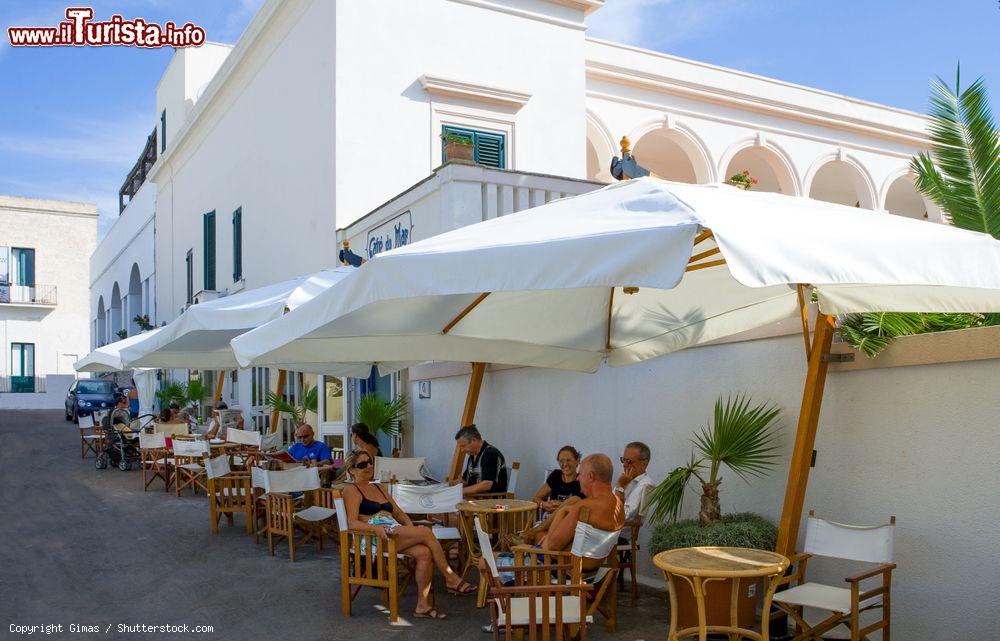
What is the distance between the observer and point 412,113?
1364 centimetres

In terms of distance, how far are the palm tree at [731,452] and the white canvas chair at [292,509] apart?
332cm

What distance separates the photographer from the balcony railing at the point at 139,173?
3227 centimetres

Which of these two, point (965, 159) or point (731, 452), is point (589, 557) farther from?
point (965, 159)

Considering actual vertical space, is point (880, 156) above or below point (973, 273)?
above

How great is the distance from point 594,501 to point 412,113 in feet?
30.0

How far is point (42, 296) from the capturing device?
4078 centimetres

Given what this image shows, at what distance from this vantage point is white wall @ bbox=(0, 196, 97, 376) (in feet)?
131

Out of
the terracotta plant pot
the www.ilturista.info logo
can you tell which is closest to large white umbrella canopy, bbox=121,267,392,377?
the terracotta plant pot

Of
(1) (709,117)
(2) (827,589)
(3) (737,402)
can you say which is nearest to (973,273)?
(2) (827,589)

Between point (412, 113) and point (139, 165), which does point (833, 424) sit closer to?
point (412, 113)

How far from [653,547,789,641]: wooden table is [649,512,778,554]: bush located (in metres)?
0.58

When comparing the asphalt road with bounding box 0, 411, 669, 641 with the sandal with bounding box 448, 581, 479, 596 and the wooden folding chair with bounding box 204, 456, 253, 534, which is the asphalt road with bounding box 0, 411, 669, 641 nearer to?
the sandal with bounding box 448, 581, 479, 596

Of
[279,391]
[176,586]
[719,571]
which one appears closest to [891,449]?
[719,571]

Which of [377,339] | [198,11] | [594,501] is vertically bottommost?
[594,501]
